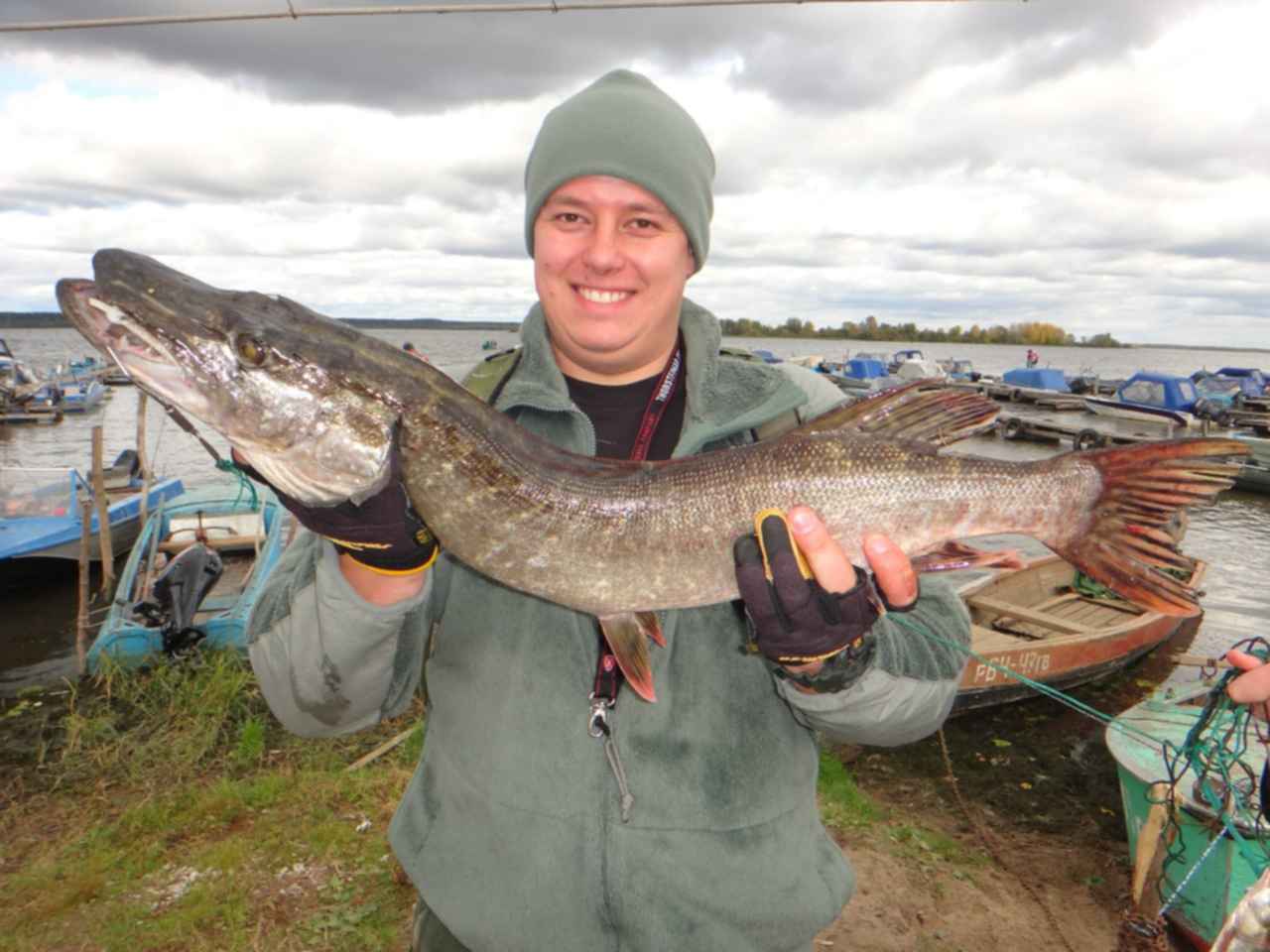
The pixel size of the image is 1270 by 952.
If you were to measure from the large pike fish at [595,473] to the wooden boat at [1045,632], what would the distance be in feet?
19.7

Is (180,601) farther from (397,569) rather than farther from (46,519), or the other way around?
(397,569)

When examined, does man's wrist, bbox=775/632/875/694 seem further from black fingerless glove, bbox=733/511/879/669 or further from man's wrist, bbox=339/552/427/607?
man's wrist, bbox=339/552/427/607

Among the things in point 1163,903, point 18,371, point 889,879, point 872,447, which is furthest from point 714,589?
point 18,371

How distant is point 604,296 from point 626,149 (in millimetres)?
481

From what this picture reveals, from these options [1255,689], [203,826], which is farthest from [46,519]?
[1255,689]

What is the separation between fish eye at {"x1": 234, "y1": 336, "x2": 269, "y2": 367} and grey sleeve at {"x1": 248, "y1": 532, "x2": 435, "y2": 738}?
0.58m

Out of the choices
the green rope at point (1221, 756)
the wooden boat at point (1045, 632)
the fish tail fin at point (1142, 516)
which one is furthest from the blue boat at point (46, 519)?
the fish tail fin at point (1142, 516)

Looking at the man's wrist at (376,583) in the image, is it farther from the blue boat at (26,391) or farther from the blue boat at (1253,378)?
the blue boat at (1253,378)

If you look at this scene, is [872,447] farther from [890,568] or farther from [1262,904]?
[1262,904]

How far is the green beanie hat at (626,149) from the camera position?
2693 mm

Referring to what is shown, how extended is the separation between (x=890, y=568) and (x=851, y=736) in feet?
1.88

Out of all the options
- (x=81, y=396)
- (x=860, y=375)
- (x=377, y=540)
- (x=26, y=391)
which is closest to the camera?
(x=377, y=540)

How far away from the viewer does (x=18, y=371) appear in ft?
150

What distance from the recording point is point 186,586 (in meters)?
11.0
